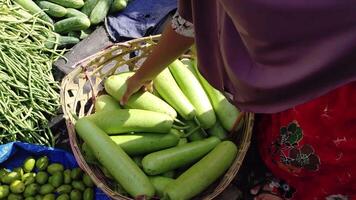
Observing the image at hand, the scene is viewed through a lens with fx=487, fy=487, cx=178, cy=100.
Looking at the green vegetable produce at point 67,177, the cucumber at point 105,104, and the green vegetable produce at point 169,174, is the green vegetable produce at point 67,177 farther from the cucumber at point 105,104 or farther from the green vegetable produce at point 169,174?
the green vegetable produce at point 169,174

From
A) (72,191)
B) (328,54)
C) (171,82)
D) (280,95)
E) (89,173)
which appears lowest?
(72,191)

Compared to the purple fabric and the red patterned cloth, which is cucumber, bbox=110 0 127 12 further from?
the purple fabric

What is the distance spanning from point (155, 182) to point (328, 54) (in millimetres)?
1177

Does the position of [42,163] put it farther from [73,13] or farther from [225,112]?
[73,13]

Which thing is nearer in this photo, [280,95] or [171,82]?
[280,95]

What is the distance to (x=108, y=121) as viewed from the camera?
2.08m

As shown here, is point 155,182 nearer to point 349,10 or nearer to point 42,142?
point 42,142

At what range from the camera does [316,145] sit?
1.95 metres

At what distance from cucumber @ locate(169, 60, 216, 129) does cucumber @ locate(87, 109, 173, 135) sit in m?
0.17

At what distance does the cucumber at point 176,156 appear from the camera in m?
2.02

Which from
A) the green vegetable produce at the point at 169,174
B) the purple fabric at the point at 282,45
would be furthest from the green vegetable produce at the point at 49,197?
the purple fabric at the point at 282,45

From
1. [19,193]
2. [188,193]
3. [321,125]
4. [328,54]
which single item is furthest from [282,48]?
[19,193]

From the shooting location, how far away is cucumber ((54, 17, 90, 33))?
2770mm

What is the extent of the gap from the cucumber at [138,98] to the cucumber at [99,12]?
75cm
